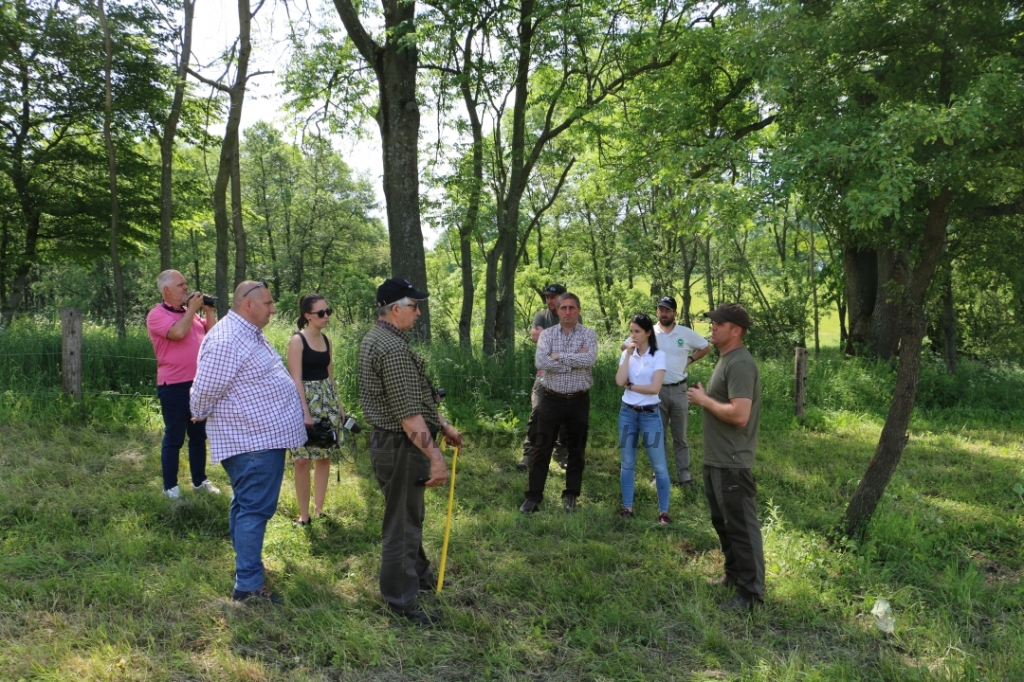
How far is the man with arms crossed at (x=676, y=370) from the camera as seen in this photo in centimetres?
614

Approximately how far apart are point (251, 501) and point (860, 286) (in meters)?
14.2

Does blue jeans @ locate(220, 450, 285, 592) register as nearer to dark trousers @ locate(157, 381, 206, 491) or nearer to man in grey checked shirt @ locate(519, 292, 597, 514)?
dark trousers @ locate(157, 381, 206, 491)

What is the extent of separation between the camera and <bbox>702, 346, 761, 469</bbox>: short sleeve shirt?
12.3ft

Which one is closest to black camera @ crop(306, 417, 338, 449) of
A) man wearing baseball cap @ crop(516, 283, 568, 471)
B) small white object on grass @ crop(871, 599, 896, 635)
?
man wearing baseball cap @ crop(516, 283, 568, 471)

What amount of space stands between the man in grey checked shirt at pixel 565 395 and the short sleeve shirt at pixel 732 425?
1.58m

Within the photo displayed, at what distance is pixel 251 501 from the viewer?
371 centimetres

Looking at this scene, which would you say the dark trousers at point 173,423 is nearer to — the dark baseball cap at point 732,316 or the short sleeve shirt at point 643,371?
the short sleeve shirt at point 643,371

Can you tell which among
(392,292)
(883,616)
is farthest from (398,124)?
(883,616)

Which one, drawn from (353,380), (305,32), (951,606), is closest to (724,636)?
(951,606)

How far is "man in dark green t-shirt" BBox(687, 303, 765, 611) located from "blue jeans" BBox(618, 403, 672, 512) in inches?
53.2

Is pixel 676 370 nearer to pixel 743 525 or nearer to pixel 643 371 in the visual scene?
pixel 643 371

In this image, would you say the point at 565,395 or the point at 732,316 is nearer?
the point at 732,316

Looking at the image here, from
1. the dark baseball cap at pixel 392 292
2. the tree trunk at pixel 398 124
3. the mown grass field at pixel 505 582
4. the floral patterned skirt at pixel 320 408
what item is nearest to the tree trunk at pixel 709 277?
the tree trunk at pixel 398 124

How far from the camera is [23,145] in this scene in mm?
16312
